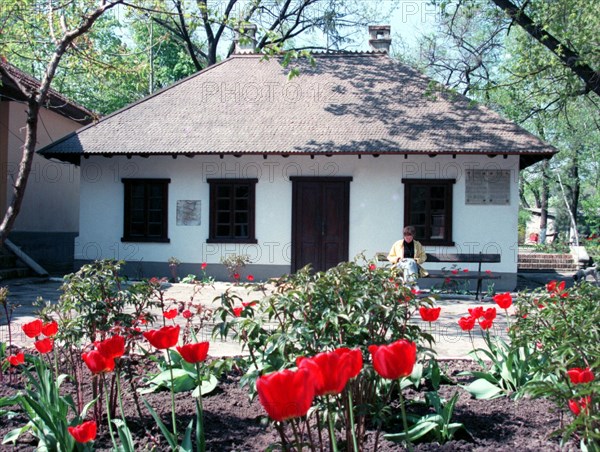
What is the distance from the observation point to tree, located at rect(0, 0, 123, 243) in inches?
247

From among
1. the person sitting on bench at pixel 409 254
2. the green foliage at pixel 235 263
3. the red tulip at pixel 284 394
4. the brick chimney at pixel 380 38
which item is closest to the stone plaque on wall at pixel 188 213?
the green foliage at pixel 235 263

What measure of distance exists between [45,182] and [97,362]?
1719cm

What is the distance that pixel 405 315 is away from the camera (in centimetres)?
339

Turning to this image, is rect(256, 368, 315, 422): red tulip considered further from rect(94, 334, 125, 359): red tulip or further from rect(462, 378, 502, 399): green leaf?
rect(462, 378, 502, 399): green leaf

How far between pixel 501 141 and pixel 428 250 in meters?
2.99

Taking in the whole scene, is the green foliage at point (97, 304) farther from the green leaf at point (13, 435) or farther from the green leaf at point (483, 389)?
the green leaf at point (483, 389)

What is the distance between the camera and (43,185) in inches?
706

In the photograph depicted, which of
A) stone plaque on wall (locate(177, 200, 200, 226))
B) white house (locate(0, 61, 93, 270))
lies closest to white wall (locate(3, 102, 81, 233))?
white house (locate(0, 61, 93, 270))

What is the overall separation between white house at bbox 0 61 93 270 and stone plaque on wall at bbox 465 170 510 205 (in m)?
10.4

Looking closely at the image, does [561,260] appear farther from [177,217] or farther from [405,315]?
[405,315]

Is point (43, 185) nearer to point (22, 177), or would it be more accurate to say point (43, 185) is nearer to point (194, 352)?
point (22, 177)

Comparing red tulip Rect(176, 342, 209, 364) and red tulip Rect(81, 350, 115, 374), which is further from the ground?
red tulip Rect(176, 342, 209, 364)

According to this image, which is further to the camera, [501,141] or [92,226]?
[92,226]

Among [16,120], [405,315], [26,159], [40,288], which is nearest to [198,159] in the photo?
[40,288]
